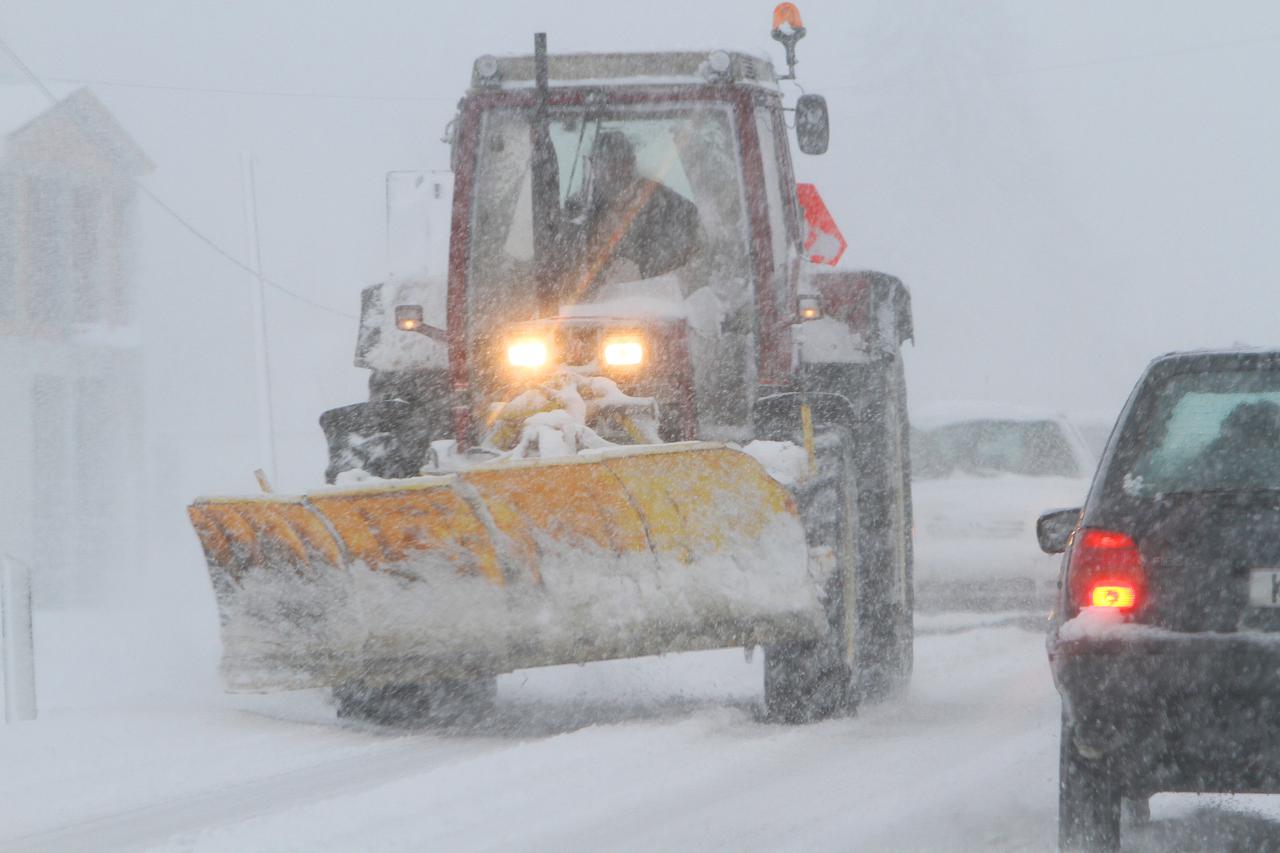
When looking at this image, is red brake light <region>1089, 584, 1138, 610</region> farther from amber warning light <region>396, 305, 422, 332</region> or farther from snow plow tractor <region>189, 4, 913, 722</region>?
amber warning light <region>396, 305, 422, 332</region>

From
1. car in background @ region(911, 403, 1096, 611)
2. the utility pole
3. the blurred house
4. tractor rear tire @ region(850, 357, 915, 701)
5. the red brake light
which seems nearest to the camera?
the red brake light

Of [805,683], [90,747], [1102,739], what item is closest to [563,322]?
[805,683]

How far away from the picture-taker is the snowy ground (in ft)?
16.7

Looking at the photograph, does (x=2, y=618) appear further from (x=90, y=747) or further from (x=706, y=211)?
(x=706, y=211)

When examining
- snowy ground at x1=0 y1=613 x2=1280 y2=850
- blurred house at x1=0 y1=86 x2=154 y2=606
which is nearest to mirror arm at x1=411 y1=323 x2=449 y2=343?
snowy ground at x1=0 y1=613 x2=1280 y2=850

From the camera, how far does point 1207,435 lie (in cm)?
459

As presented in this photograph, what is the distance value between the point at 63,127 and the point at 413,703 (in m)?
22.9

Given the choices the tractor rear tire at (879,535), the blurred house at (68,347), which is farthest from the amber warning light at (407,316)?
the blurred house at (68,347)

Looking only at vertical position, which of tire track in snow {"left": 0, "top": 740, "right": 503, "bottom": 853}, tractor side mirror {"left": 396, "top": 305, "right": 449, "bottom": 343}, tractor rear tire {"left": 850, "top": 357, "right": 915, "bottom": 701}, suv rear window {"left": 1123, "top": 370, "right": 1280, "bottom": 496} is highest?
tractor side mirror {"left": 396, "top": 305, "right": 449, "bottom": 343}

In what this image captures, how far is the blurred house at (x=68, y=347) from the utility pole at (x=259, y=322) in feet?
11.3

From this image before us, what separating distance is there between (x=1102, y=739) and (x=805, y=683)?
2.77 metres

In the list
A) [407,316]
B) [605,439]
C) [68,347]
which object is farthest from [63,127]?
[605,439]

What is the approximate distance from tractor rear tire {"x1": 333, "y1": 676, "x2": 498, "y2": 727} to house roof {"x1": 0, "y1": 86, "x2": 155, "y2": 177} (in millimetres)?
21748

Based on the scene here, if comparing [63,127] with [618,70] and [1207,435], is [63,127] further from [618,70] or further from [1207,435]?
[1207,435]
